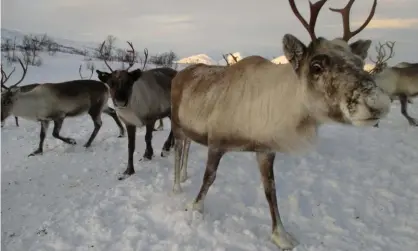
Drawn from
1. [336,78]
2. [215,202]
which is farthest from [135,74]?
[336,78]

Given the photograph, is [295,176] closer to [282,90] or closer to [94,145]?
[282,90]

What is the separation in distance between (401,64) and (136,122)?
9524mm

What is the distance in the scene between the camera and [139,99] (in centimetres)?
712

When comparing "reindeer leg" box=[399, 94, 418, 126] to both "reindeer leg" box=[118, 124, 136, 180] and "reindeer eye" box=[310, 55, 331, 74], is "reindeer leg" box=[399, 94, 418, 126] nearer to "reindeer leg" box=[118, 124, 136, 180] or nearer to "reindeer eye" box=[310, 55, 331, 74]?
"reindeer leg" box=[118, 124, 136, 180]

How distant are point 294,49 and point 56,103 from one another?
7.56m

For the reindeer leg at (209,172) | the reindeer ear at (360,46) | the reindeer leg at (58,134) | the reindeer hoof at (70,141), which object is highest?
the reindeer ear at (360,46)

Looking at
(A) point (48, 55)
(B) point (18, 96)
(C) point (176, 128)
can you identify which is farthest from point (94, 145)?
(A) point (48, 55)

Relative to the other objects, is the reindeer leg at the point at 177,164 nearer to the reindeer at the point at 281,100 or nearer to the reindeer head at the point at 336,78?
the reindeer at the point at 281,100

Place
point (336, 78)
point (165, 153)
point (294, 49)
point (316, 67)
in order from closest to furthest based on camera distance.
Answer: point (336, 78) < point (316, 67) < point (294, 49) < point (165, 153)

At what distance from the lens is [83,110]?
386 inches

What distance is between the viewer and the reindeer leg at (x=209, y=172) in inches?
167

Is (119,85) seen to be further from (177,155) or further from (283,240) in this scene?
(283,240)

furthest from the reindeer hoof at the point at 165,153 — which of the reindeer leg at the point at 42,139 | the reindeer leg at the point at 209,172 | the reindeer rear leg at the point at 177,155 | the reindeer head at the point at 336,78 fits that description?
the reindeer head at the point at 336,78

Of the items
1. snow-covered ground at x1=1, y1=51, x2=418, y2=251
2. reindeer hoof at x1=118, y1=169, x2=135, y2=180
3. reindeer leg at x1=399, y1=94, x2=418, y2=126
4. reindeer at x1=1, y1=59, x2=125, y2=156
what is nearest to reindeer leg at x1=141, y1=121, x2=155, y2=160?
snow-covered ground at x1=1, y1=51, x2=418, y2=251
